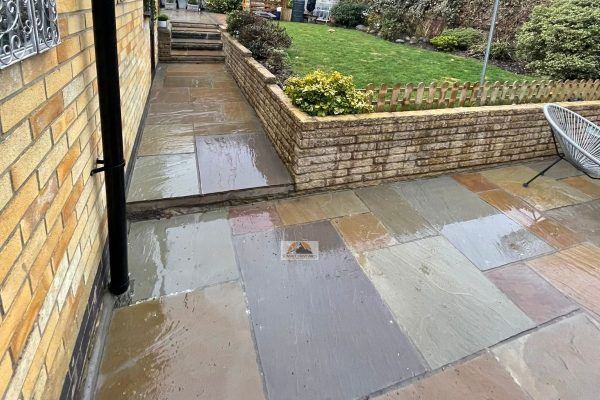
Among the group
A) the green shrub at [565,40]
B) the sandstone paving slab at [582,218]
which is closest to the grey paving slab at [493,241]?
the sandstone paving slab at [582,218]

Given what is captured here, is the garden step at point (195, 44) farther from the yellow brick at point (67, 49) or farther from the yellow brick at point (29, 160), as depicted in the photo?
the yellow brick at point (29, 160)

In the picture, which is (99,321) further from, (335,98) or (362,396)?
(335,98)

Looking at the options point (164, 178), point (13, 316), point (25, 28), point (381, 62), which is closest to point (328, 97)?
point (164, 178)

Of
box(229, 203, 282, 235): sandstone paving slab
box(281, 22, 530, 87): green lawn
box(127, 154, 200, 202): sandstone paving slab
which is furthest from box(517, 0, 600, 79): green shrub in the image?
box(127, 154, 200, 202): sandstone paving slab

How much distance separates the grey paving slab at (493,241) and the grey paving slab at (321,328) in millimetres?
987

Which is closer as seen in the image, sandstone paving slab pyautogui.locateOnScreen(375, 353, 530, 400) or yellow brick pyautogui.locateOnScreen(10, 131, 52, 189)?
yellow brick pyautogui.locateOnScreen(10, 131, 52, 189)

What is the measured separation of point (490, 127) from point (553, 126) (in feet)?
2.28

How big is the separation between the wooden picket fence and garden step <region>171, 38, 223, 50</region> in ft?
18.7

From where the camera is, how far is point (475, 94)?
4332 mm

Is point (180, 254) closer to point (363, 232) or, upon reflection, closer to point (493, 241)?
point (363, 232)

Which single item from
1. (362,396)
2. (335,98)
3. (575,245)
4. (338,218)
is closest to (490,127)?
(575,245)

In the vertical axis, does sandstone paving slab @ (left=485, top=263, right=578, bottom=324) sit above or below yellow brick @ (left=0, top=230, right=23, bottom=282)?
below

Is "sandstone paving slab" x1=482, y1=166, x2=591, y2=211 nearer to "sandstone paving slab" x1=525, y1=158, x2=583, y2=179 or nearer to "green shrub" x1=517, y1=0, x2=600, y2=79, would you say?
"sandstone paving slab" x1=525, y1=158, x2=583, y2=179

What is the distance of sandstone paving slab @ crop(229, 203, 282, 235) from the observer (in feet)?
10.4
